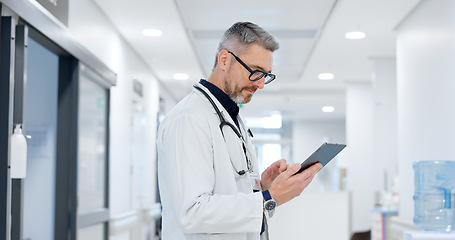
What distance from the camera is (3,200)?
3227 millimetres

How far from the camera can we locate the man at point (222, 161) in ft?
6.08

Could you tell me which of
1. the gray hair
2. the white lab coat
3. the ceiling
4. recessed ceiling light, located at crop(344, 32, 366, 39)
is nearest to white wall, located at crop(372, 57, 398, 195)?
the ceiling

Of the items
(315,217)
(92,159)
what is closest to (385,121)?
(92,159)

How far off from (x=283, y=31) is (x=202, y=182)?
5.64 m

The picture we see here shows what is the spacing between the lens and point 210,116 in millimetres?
1997

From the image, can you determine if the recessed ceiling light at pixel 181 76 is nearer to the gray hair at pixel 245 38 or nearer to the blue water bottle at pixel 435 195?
the blue water bottle at pixel 435 195

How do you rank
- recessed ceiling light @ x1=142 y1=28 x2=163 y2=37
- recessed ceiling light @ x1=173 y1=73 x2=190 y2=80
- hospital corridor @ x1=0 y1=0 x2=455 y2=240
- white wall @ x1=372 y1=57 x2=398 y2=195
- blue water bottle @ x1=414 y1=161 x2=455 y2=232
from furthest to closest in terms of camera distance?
recessed ceiling light @ x1=173 y1=73 x2=190 y2=80
white wall @ x1=372 y1=57 x2=398 y2=195
recessed ceiling light @ x1=142 y1=28 x2=163 y2=37
blue water bottle @ x1=414 y1=161 x2=455 y2=232
hospital corridor @ x1=0 y1=0 x2=455 y2=240

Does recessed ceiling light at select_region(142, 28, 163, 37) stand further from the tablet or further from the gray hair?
the tablet

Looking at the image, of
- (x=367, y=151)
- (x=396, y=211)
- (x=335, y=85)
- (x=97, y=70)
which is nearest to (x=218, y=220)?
(x=97, y=70)

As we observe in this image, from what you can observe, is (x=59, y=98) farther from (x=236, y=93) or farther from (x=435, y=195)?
(x=435, y=195)

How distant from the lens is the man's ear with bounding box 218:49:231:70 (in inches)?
84.1

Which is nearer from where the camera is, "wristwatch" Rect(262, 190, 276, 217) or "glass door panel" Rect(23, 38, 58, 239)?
"wristwatch" Rect(262, 190, 276, 217)

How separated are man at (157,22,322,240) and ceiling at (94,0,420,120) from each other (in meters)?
3.56

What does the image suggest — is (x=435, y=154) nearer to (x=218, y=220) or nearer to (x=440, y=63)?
(x=440, y=63)
